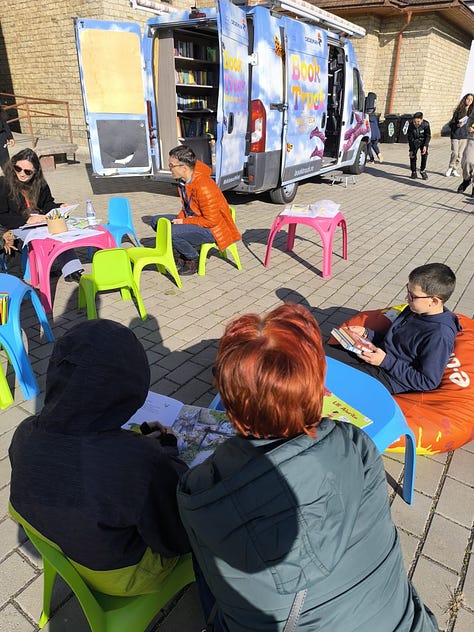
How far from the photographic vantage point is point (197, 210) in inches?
201

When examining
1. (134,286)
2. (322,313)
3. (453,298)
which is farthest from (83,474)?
(453,298)

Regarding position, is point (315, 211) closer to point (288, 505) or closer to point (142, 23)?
point (288, 505)

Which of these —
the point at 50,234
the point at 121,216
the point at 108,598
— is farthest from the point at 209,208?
the point at 108,598

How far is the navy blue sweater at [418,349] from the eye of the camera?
102 inches

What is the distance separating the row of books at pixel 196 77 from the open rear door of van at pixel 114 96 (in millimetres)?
1550

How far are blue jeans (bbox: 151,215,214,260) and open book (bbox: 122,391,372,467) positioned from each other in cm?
307

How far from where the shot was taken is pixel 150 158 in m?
7.87

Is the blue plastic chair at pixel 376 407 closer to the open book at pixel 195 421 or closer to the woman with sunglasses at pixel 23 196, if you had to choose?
the open book at pixel 195 421

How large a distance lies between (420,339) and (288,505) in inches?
77.1

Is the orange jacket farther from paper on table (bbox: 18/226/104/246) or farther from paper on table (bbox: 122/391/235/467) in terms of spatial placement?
paper on table (bbox: 122/391/235/467)

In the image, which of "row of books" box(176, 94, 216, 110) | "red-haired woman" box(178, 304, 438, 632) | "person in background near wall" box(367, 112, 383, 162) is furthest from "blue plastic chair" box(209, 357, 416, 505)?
"person in background near wall" box(367, 112, 383, 162)

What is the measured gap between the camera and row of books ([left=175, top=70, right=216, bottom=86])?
8945mm

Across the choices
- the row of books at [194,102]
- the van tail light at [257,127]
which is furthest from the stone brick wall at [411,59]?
the van tail light at [257,127]

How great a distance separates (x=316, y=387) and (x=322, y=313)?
3.36m
